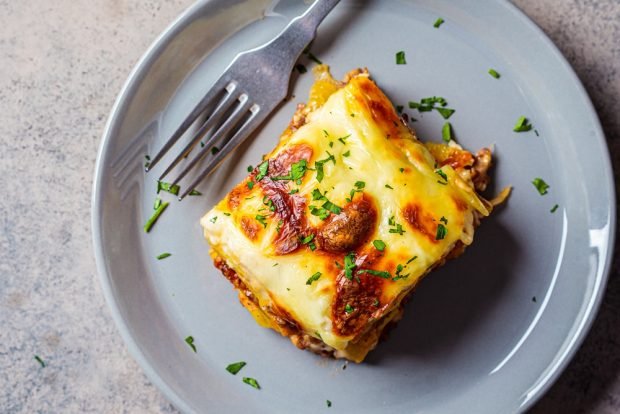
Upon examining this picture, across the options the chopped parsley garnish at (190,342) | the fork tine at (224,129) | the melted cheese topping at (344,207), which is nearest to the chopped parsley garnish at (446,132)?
the melted cheese topping at (344,207)

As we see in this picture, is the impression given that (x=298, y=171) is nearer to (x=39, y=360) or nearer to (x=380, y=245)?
(x=380, y=245)

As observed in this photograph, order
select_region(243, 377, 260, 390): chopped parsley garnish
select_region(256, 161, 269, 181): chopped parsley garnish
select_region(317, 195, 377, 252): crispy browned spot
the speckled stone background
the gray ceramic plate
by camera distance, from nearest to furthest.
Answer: select_region(317, 195, 377, 252): crispy browned spot < select_region(256, 161, 269, 181): chopped parsley garnish < the gray ceramic plate < select_region(243, 377, 260, 390): chopped parsley garnish < the speckled stone background

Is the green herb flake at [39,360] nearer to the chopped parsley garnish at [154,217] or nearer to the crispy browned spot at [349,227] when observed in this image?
the chopped parsley garnish at [154,217]

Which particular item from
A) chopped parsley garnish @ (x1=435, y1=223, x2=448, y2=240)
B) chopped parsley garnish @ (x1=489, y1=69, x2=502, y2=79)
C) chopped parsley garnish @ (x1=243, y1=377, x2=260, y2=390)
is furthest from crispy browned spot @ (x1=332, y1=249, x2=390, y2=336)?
chopped parsley garnish @ (x1=489, y1=69, x2=502, y2=79)

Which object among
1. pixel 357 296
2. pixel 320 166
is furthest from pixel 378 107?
pixel 357 296

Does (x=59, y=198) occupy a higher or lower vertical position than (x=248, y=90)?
lower

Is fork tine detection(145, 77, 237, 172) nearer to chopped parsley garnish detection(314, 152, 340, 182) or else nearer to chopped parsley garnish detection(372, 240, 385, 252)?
chopped parsley garnish detection(314, 152, 340, 182)
